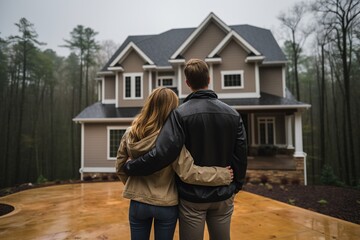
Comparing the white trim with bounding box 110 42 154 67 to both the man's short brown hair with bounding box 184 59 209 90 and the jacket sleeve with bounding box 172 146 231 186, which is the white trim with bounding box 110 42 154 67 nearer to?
the man's short brown hair with bounding box 184 59 209 90

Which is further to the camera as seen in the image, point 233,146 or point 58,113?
point 58,113

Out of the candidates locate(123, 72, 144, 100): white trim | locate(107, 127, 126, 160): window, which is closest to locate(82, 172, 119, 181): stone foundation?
locate(107, 127, 126, 160): window

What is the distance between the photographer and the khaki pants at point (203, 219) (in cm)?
147

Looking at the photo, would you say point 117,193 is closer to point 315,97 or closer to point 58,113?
point 58,113

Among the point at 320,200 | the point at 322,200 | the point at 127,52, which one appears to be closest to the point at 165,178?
the point at 322,200

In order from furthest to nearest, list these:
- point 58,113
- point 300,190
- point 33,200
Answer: point 58,113
point 300,190
point 33,200

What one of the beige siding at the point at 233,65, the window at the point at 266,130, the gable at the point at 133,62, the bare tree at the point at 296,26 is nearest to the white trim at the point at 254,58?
the beige siding at the point at 233,65

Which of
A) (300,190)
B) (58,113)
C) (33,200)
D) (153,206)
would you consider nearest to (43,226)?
(33,200)

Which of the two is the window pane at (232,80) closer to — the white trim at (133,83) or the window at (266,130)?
the window at (266,130)

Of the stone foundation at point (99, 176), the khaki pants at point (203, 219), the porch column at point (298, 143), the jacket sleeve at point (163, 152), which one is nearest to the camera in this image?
the jacket sleeve at point (163, 152)

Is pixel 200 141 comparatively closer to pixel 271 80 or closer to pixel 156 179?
pixel 156 179

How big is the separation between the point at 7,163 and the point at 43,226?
15.3 m

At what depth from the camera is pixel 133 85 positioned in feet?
37.9

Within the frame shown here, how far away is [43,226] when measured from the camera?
11.9 feet
